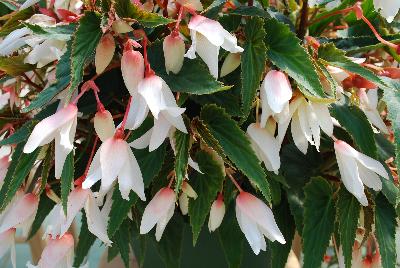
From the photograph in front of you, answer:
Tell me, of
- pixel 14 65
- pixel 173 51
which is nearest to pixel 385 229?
pixel 173 51

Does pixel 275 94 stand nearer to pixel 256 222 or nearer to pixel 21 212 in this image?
pixel 256 222

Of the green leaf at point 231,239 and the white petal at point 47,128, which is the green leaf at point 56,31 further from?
the green leaf at point 231,239

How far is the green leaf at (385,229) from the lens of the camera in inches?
18.2

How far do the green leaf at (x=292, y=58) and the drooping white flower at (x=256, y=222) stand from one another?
0.34ft

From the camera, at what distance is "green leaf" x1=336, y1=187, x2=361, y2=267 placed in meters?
0.46

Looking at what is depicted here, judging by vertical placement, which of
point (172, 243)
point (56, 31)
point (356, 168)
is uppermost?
point (56, 31)

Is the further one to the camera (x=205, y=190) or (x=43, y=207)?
(x=43, y=207)

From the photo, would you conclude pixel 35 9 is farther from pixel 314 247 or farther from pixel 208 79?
pixel 314 247

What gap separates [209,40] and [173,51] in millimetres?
30

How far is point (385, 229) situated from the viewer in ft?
1.55

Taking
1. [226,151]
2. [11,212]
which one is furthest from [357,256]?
[11,212]

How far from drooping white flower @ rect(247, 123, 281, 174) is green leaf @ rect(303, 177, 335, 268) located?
0.24 feet

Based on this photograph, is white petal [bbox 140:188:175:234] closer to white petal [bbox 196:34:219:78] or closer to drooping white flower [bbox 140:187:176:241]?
drooping white flower [bbox 140:187:176:241]

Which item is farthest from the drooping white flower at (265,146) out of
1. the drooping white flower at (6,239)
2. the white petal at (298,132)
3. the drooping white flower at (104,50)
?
the drooping white flower at (6,239)
